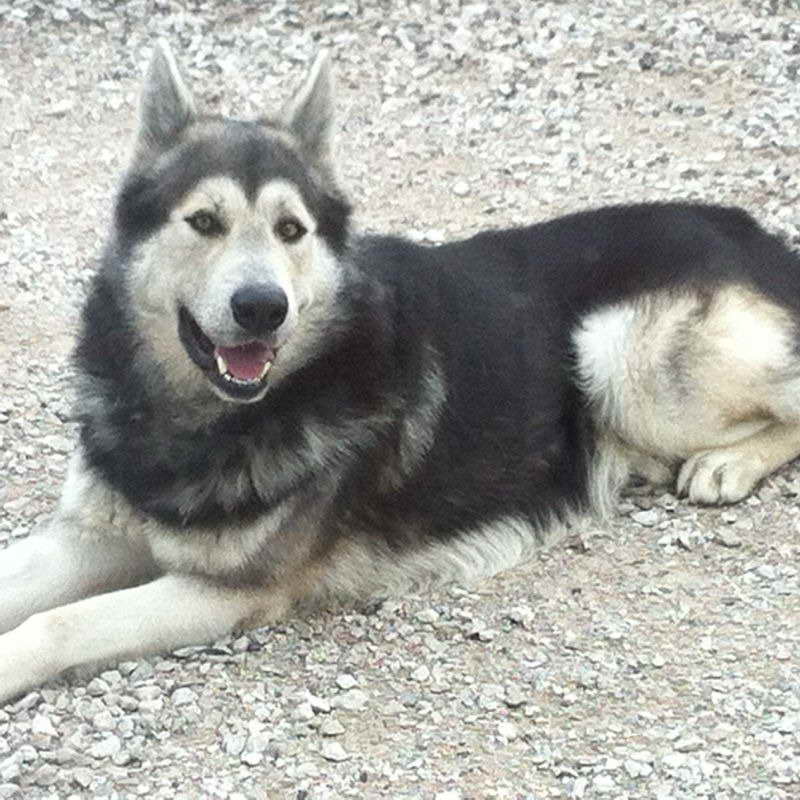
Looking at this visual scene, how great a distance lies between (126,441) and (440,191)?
406 centimetres

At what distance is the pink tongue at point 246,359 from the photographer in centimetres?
545

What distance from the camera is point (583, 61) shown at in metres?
10.7

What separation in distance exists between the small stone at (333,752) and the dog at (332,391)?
76 cm

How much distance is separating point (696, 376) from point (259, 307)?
84.4 inches

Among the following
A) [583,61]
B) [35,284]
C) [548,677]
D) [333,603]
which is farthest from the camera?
[583,61]

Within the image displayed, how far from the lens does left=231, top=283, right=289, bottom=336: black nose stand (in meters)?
5.19

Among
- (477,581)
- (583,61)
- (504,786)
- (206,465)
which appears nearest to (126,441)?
(206,465)

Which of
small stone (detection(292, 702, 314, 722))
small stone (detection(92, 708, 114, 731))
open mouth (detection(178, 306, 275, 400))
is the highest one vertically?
open mouth (detection(178, 306, 275, 400))

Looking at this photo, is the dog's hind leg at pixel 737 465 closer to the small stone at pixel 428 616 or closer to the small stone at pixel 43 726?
the small stone at pixel 428 616

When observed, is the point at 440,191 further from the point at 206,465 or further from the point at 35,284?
the point at 206,465

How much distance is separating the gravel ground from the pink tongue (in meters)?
0.93

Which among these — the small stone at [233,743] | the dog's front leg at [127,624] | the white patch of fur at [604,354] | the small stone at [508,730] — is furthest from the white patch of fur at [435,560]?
the small stone at [508,730]

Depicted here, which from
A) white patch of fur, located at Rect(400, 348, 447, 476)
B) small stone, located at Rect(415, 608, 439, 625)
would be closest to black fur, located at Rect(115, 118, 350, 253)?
white patch of fur, located at Rect(400, 348, 447, 476)

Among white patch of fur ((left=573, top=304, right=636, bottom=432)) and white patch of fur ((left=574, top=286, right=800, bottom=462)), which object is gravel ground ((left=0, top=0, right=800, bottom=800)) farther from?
white patch of fur ((left=573, top=304, right=636, bottom=432))
